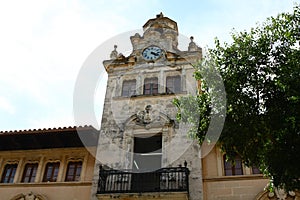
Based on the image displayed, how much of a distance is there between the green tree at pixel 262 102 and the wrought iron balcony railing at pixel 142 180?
2.71 meters

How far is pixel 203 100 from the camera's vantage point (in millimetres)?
10930

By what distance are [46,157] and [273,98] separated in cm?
1072

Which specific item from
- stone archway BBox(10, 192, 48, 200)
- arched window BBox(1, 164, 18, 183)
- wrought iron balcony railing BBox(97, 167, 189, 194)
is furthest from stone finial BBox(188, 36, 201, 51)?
arched window BBox(1, 164, 18, 183)

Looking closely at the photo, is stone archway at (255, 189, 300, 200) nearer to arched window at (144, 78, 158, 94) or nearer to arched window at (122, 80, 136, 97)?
arched window at (144, 78, 158, 94)

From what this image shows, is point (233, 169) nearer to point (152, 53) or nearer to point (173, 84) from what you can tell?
point (173, 84)

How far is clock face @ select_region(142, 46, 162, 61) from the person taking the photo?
715 inches

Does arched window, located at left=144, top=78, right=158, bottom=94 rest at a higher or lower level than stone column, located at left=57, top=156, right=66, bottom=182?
higher

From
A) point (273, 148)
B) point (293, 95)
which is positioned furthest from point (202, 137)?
point (293, 95)

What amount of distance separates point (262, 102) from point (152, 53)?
9.53 metres

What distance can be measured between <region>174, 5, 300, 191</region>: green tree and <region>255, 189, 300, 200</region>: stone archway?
2.75m

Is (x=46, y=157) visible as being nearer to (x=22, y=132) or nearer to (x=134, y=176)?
(x=22, y=132)

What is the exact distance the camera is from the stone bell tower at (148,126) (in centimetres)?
1305

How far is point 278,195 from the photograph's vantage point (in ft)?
39.9

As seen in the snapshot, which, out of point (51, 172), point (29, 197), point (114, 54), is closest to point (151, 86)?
point (114, 54)
